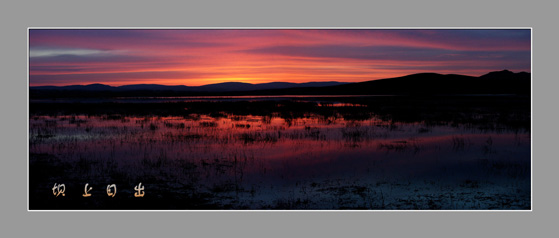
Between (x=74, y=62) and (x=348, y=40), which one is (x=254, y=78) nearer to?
(x=348, y=40)

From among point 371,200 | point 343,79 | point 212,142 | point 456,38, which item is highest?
point 456,38

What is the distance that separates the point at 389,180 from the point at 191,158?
6316 mm

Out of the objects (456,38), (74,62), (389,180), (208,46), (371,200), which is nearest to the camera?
Result: (371,200)

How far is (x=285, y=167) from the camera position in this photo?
496 inches

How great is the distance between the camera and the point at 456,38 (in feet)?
49.3

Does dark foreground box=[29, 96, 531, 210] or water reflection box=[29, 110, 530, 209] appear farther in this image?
water reflection box=[29, 110, 530, 209]

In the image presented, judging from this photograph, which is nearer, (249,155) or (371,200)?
(371,200)

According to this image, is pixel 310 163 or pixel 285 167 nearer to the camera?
pixel 285 167

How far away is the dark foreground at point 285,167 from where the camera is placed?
32.7 ft

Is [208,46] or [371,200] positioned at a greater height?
[208,46]

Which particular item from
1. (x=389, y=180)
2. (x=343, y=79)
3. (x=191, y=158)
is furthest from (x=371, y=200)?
(x=343, y=79)

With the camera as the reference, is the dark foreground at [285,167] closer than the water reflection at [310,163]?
Yes

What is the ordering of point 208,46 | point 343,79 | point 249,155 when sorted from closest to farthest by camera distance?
point 249,155
point 208,46
point 343,79

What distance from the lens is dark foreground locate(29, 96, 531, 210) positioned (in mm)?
9977
